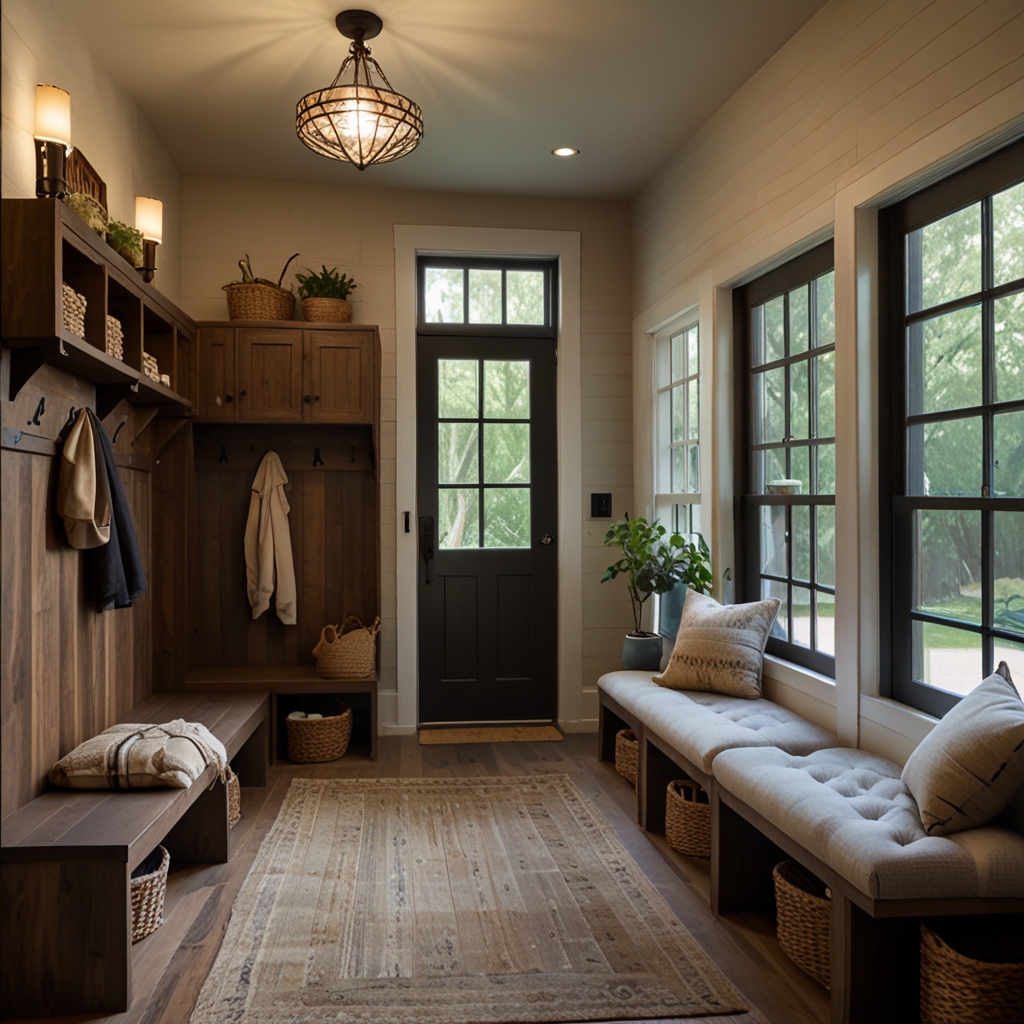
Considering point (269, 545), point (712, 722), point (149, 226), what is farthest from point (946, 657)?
point (149, 226)

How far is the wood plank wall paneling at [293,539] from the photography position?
15.8 ft

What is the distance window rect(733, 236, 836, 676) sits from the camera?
11.1 feet

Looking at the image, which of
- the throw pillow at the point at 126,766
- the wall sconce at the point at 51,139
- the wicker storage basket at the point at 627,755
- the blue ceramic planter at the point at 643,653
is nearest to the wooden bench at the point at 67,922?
the throw pillow at the point at 126,766

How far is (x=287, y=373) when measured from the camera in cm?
457

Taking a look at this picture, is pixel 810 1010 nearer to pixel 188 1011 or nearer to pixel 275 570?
pixel 188 1011

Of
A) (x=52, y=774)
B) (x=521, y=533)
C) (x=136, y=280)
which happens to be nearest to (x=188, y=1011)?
(x=52, y=774)

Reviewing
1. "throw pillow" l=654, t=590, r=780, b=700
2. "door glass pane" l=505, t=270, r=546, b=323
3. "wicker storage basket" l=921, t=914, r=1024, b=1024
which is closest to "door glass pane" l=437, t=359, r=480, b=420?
"door glass pane" l=505, t=270, r=546, b=323

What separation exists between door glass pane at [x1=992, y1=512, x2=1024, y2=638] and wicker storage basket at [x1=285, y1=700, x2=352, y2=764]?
305 centimetres

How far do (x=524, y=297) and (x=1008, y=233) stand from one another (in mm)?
3134

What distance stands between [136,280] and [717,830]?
2782 millimetres

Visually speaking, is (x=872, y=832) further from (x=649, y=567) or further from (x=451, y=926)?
(x=649, y=567)

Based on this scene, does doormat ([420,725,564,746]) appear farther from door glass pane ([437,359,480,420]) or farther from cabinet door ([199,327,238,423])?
cabinet door ([199,327,238,423])

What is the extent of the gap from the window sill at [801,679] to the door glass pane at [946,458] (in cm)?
78

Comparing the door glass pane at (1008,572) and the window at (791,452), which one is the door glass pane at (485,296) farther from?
the door glass pane at (1008,572)
